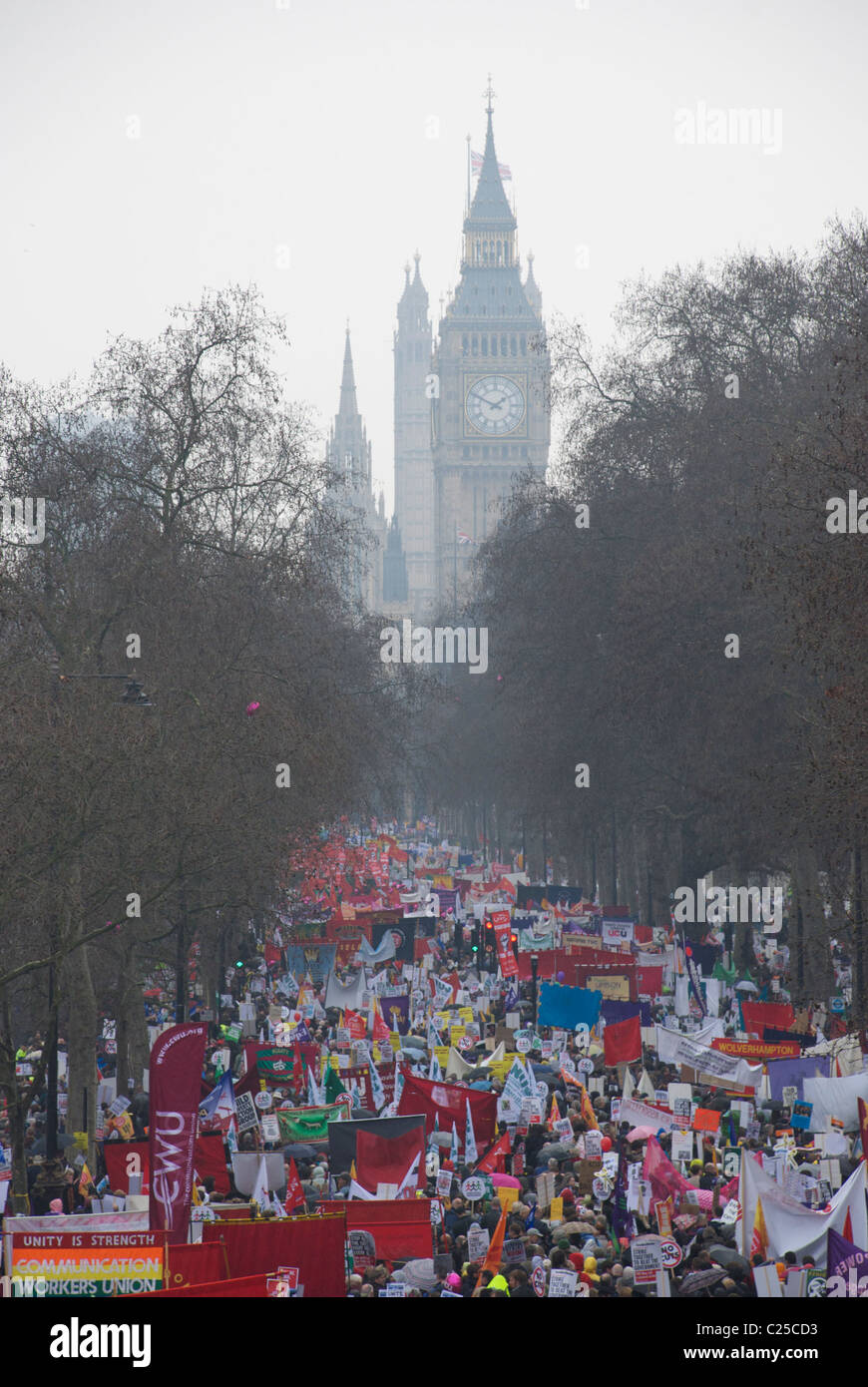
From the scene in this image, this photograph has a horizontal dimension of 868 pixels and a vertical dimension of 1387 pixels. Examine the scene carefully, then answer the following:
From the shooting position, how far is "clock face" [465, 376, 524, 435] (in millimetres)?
178375

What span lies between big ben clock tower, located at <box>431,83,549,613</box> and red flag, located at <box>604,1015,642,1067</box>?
151m

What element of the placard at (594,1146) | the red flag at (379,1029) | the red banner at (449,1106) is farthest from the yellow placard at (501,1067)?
the placard at (594,1146)

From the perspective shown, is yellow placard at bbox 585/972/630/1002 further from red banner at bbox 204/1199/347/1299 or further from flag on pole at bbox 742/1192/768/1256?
red banner at bbox 204/1199/347/1299

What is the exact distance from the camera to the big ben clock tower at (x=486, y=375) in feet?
573

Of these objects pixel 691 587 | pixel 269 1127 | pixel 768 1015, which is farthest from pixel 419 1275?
pixel 691 587

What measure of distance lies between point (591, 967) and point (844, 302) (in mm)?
15567

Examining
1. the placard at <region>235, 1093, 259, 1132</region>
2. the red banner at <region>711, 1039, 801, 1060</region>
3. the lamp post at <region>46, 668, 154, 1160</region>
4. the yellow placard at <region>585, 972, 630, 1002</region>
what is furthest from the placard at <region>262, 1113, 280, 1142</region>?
the yellow placard at <region>585, 972, 630, 1002</region>

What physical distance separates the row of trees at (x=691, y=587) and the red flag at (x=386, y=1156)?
6290mm

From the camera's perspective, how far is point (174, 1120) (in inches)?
647

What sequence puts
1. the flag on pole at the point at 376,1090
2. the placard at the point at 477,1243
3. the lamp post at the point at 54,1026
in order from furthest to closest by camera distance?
the flag on pole at the point at 376,1090, the lamp post at the point at 54,1026, the placard at the point at 477,1243

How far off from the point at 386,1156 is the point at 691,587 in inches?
714

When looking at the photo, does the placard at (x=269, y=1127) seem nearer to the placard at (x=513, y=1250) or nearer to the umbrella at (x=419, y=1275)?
the umbrella at (x=419, y=1275)

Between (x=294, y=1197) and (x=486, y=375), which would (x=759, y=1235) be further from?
(x=486, y=375)
